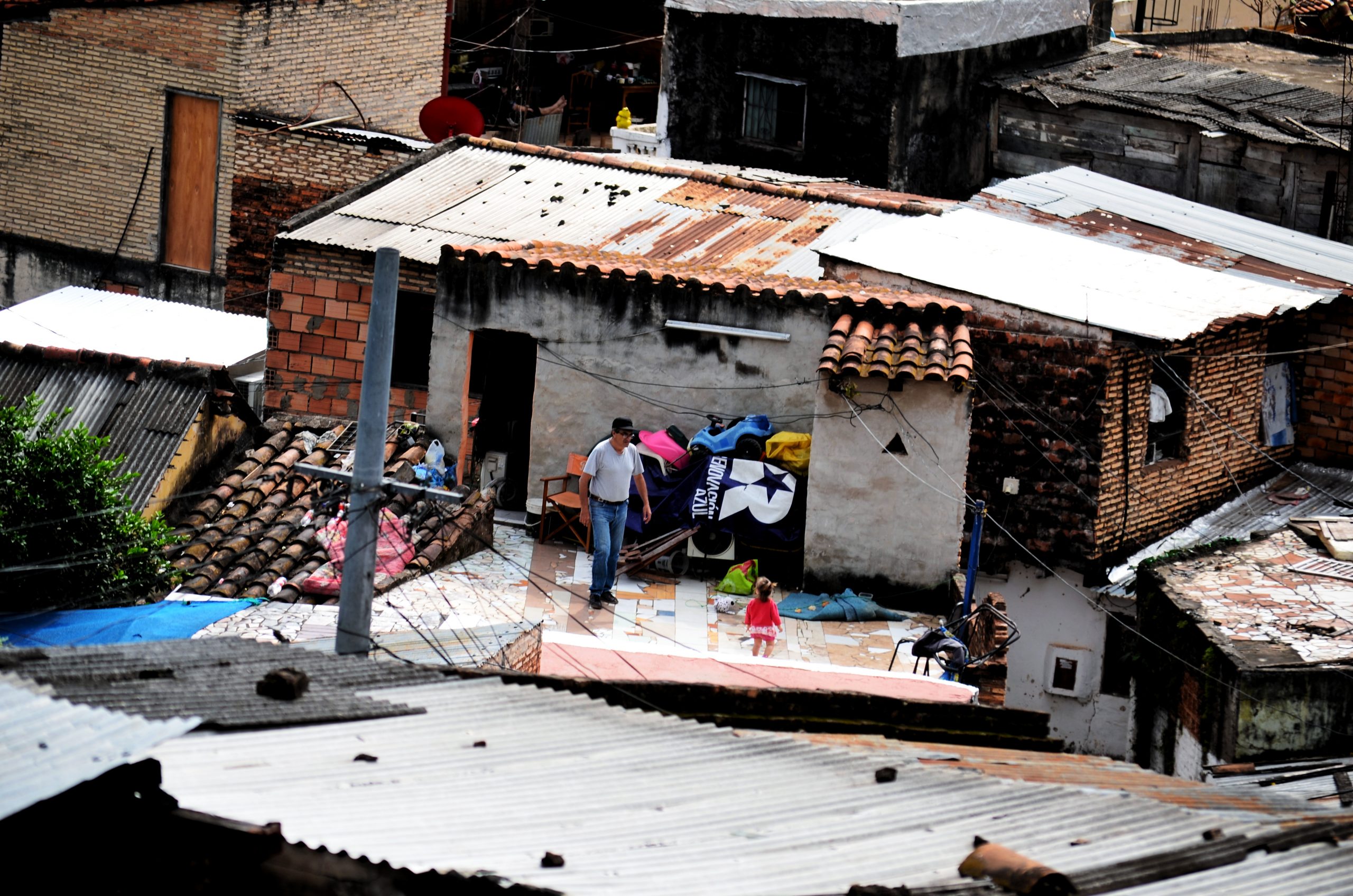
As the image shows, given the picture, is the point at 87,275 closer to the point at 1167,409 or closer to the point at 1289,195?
the point at 1167,409

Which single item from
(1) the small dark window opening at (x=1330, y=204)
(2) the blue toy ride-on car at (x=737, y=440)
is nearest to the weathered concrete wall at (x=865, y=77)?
(1) the small dark window opening at (x=1330, y=204)

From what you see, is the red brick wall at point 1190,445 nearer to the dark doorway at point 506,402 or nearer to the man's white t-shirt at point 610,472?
the man's white t-shirt at point 610,472

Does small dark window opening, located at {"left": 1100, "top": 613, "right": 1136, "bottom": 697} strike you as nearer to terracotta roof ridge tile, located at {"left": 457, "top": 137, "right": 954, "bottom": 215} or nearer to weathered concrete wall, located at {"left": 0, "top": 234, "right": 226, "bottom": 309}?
terracotta roof ridge tile, located at {"left": 457, "top": 137, "right": 954, "bottom": 215}

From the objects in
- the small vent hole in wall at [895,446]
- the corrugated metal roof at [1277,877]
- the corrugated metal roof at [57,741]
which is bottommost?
the small vent hole in wall at [895,446]

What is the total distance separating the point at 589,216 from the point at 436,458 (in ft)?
16.3

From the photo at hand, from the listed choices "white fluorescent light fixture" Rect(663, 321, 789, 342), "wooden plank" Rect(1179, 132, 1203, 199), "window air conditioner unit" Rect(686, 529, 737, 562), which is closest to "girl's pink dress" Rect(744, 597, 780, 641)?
"window air conditioner unit" Rect(686, 529, 737, 562)

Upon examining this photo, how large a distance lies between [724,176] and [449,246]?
22.3 ft

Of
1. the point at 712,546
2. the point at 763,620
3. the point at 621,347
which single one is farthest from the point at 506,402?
the point at 763,620

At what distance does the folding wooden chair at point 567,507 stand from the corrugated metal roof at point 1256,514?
5535 millimetres

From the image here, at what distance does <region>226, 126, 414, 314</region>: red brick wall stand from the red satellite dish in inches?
33.0

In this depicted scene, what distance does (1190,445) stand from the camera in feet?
56.6

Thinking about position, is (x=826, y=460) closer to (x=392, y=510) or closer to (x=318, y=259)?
(x=392, y=510)

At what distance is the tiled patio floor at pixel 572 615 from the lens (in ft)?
41.3

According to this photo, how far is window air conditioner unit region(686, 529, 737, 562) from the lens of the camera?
14016 millimetres
